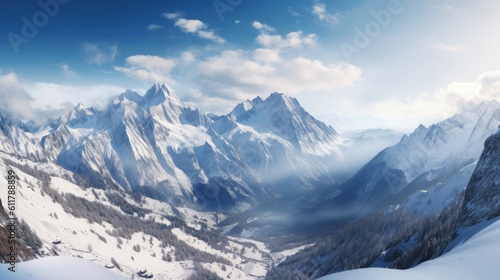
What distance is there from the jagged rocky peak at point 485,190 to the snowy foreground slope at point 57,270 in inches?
2352

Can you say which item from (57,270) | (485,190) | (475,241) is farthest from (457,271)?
(485,190)

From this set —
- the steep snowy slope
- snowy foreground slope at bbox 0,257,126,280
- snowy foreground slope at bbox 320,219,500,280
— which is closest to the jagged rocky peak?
the steep snowy slope

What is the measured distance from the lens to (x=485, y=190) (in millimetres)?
66125

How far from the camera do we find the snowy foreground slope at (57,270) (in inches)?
581

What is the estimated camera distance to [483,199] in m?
64.1

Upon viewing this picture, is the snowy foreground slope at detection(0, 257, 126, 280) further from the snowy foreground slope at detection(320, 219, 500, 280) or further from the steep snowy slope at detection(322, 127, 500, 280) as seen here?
the steep snowy slope at detection(322, 127, 500, 280)

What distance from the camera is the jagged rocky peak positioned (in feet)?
197

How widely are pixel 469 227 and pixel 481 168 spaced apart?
21.4 m

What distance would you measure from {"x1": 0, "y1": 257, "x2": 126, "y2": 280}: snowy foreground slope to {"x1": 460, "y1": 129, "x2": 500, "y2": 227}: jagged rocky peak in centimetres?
5974

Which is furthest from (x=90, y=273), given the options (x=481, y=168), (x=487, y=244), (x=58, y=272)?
(x=481, y=168)

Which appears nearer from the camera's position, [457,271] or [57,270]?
[57,270]

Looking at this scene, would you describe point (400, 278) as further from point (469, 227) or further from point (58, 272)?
point (469, 227)

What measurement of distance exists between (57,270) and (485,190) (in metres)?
73.4

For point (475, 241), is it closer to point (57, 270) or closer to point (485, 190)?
point (57, 270)
